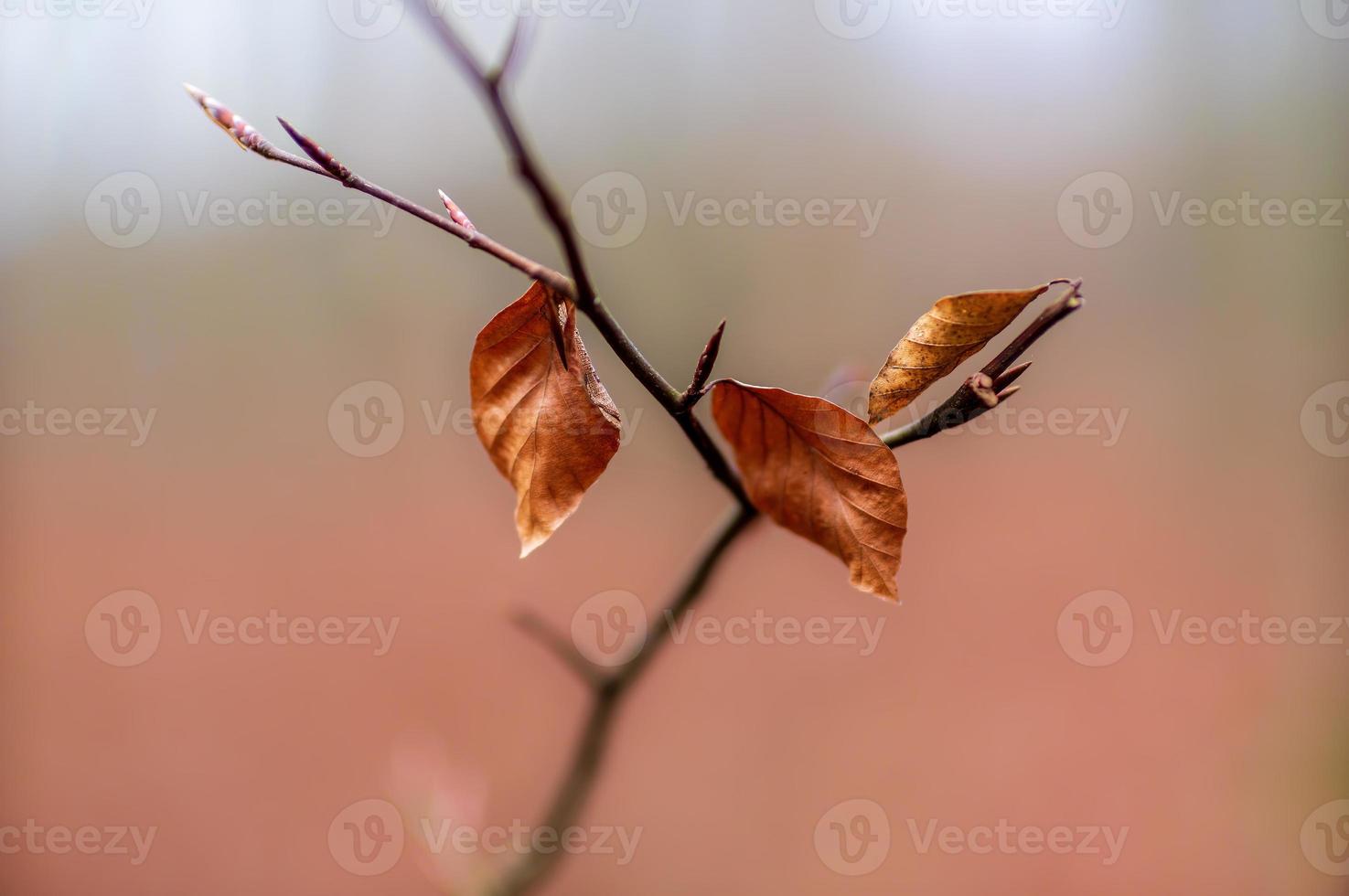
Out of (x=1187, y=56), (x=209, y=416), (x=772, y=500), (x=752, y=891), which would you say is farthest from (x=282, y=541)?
(x=1187, y=56)
